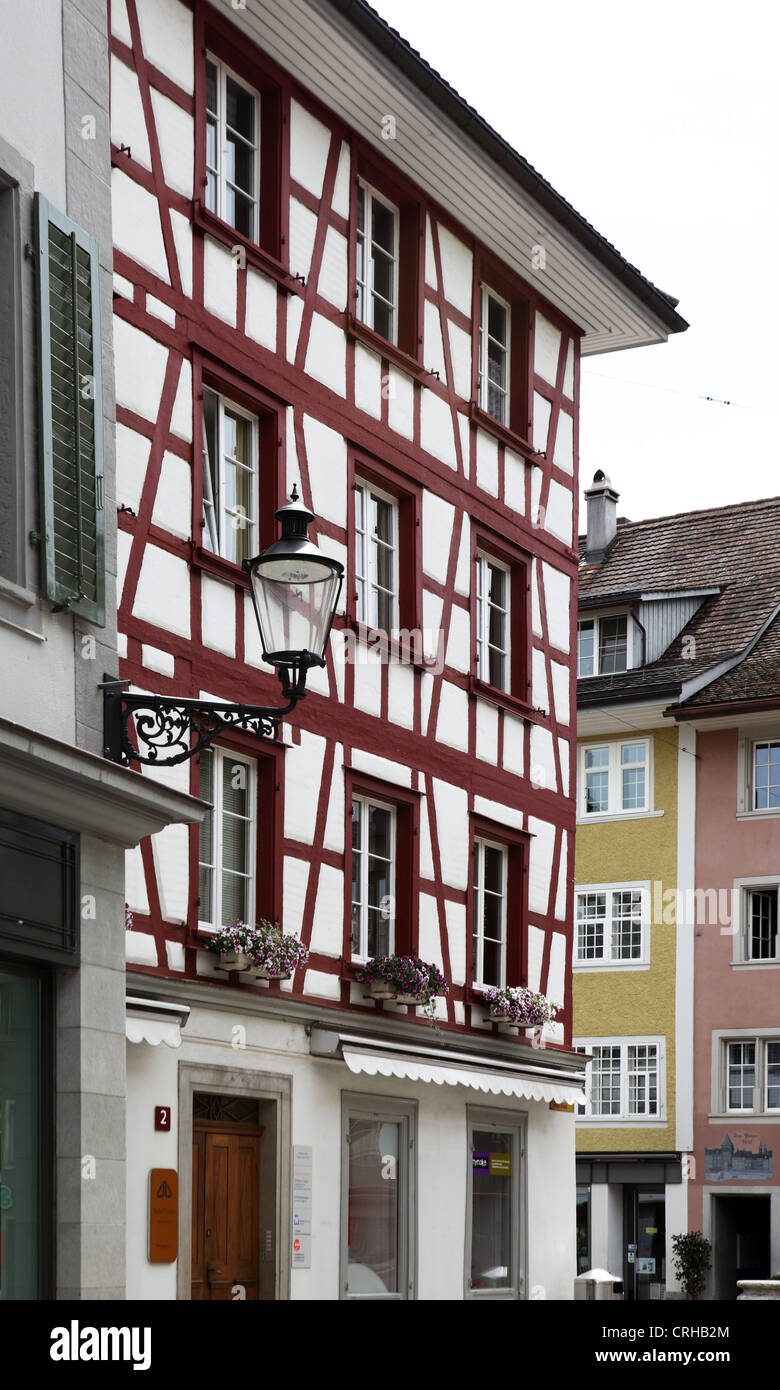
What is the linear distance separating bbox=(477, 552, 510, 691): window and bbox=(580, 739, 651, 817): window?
14927 mm

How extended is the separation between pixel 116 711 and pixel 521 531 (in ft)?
37.0

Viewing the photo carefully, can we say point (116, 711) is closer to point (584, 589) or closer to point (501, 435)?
point (501, 435)

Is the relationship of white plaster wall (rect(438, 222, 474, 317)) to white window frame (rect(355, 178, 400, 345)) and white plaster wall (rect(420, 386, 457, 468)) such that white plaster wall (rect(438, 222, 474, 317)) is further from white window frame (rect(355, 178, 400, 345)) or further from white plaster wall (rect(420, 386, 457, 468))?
white plaster wall (rect(420, 386, 457, 468))

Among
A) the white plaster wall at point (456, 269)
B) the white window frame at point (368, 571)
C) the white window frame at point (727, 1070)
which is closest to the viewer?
the white window frame at point (368, 571)

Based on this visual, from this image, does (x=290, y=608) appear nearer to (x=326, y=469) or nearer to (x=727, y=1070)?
(x=326, y=469)

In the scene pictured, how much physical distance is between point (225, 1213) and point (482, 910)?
17.2 ft

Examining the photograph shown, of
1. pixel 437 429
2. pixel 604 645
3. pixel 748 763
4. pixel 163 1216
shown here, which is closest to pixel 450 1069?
pixel 163 1216

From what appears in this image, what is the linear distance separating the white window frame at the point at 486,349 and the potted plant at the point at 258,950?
22.3ft

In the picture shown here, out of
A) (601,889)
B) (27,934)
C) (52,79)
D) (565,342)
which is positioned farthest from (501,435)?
(601,889)

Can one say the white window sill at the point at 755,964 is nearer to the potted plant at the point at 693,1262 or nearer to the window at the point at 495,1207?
the potted plant at the point at 693,1262

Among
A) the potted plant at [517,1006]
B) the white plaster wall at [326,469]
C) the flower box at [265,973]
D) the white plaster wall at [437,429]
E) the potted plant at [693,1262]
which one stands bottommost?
the potted plant at [693,1262]

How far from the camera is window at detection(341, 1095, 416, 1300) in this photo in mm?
16453

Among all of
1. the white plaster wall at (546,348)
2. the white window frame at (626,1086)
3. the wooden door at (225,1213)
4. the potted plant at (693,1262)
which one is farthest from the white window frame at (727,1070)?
the wooden door at (225,1213)

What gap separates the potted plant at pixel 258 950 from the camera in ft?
48.2
